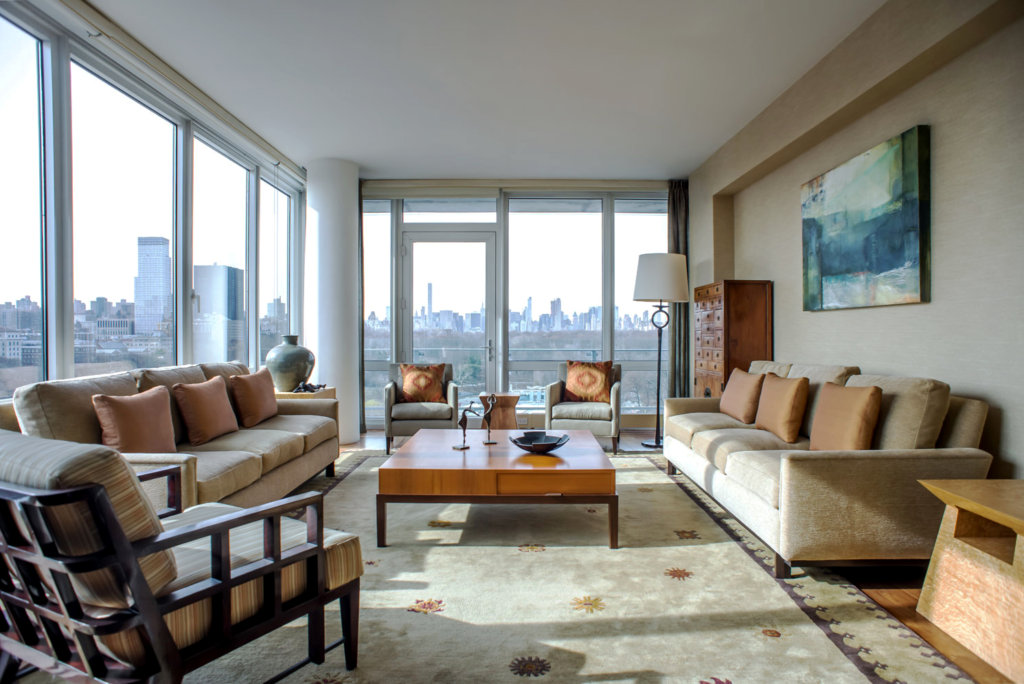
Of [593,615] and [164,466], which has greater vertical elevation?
[164,466]

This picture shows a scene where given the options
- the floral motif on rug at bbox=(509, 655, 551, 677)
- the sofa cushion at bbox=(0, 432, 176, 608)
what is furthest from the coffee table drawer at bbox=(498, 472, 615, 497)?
the sofa cushion at bbox=(0, 432, 176, 608)

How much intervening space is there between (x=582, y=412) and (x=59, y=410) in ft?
12.3

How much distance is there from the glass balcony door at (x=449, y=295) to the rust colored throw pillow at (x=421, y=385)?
113 cm

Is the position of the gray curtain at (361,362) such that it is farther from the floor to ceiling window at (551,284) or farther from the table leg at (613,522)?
the table leg at (613,522)

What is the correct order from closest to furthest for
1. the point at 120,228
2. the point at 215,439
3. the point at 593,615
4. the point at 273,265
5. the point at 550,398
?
the point at 593,615
the point at 215,439
the point at 120,228
the point at 550,398
the point at 273,265

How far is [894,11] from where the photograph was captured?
2.88 metres

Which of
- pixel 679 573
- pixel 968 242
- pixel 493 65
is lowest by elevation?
pixel 679 573

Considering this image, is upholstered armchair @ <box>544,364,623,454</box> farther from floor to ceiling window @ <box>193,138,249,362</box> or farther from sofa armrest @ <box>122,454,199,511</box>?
sofa armrest @ <box>122,454,199,511</box>

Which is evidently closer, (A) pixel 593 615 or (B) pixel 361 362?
(A) pixel 593 615

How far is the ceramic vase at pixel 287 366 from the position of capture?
487cm

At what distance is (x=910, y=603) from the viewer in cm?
223

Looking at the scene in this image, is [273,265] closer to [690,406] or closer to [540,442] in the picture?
[540,442]

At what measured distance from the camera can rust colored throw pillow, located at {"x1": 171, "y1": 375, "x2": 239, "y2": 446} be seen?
3229 mm

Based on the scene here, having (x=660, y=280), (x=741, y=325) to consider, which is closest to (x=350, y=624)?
(x=741, y=325)
